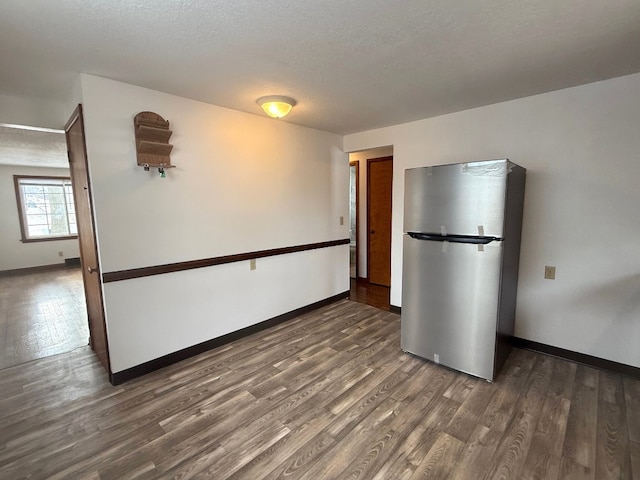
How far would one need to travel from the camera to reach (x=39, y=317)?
12.6 ft

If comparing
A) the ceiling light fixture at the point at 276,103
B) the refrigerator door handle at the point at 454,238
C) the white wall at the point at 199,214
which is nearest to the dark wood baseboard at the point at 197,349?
the white wall at the point at 199,214

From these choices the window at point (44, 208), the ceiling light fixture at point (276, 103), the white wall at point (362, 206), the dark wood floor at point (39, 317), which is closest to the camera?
the ceiling light fixture at point (276, 103)

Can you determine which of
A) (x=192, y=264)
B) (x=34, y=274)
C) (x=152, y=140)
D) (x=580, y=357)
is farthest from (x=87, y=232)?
(x=34, y=274)

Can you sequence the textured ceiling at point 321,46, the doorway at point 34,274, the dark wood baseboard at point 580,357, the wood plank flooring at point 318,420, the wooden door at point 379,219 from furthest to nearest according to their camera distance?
the wooden door at point 379,219 → the doorway at point 34,274 → the dark wood baseboard at point 580,357 → the wood plank flooring at point 318,420 → the textured ceiling at point 321,46

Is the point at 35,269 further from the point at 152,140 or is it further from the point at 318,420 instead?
the point at 318,420

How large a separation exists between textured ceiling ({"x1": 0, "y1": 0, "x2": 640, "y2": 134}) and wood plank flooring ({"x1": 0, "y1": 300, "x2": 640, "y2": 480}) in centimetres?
234

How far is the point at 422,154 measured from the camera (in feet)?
11.2

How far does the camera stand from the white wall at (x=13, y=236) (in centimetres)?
611

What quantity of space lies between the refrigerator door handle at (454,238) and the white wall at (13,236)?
26.4 feet

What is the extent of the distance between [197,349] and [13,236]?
636 cm

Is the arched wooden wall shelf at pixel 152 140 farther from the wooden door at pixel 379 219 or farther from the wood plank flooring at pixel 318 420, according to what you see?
the wooden door at pixel 379 219

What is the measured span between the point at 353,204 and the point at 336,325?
2.53 meters

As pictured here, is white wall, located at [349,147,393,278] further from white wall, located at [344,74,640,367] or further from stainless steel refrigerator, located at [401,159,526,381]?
stainless steel refrigerator, located at [401,159,526,381]

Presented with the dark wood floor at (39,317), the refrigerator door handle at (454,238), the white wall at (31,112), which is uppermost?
the white wall at (31,112)
